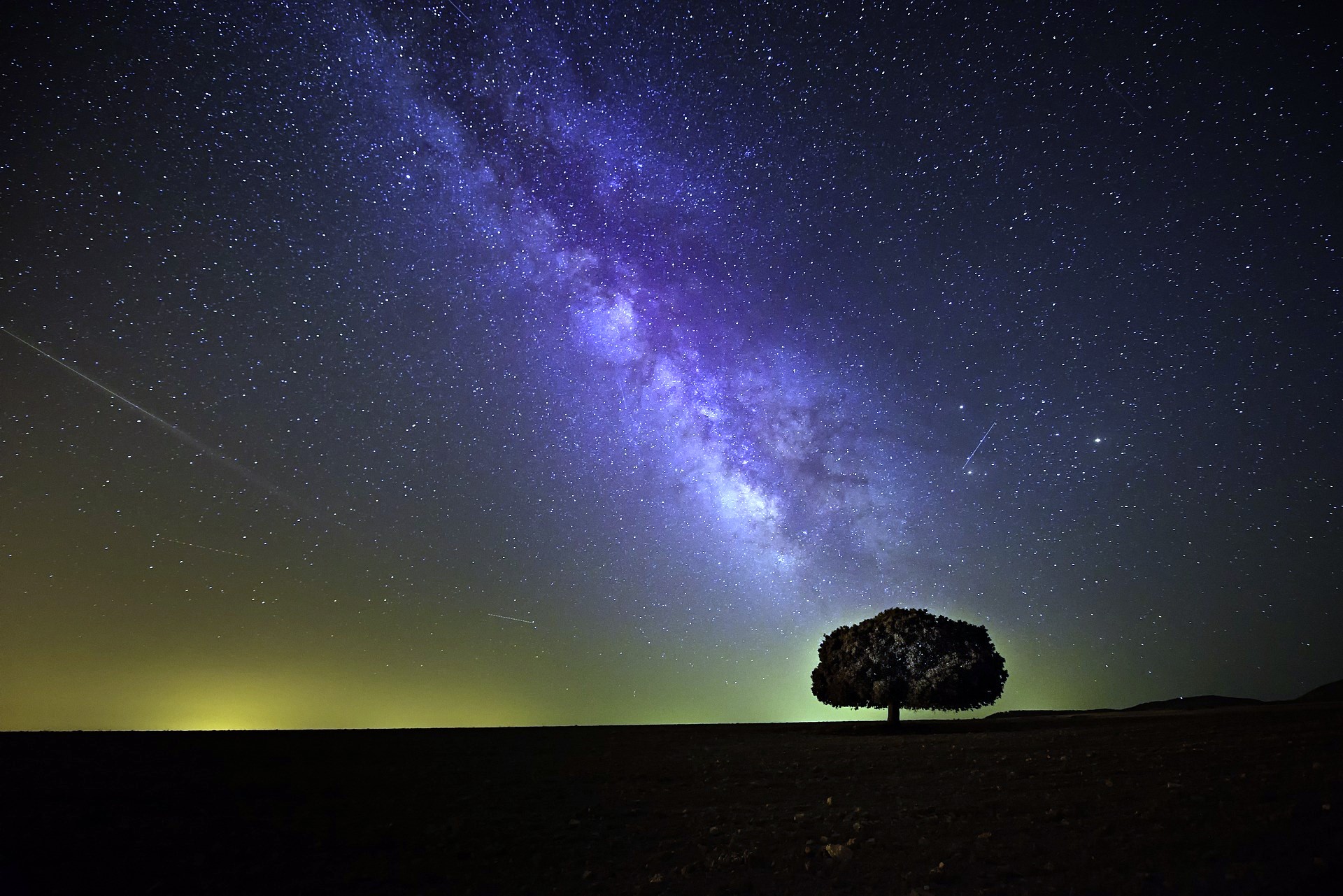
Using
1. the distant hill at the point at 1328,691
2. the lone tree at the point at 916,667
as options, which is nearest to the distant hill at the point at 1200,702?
the distant hill at the point at 1328,691

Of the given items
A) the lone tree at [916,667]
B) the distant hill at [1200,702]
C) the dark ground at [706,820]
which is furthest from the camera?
the distant hill at [1200,702]

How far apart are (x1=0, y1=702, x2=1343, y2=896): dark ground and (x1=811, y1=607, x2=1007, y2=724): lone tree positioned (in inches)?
726

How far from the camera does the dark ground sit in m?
8.60

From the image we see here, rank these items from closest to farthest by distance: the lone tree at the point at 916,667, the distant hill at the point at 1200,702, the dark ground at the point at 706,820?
the dark ground at the point at 706,820 → the lone tree at the point at 916,667 → the distant hill at the point at 1200,702

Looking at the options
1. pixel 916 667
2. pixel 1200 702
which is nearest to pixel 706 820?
pixel 916 667

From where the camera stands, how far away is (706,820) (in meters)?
12.6

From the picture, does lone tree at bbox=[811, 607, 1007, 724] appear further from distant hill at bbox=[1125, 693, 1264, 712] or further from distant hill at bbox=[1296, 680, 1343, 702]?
distant hill at bbox=[1296, 680, 1343, 702]

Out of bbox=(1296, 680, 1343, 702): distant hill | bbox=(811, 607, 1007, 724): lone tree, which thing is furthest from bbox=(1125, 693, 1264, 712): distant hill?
bbox=(811, 607, 1007, 724): lone tree

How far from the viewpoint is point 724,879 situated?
894cm

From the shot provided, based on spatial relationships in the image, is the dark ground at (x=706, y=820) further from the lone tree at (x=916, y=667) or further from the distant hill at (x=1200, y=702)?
the distant hill at (x=1200, y=702)

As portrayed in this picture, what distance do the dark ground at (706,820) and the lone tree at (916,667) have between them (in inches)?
726

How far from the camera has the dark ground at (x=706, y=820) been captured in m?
8.60

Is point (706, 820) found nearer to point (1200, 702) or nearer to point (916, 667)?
point (916, 667)

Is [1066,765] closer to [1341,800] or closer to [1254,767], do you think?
[1254,767]
